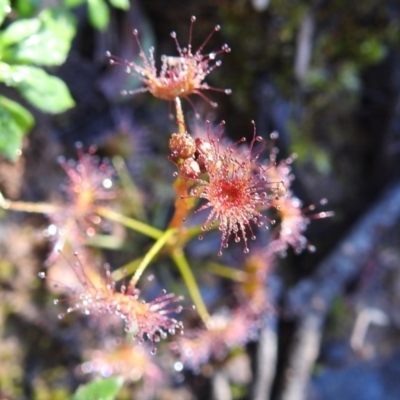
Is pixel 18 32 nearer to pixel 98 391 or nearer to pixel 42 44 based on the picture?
pixel 42 44

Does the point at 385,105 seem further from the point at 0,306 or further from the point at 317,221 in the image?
the point at 0,306

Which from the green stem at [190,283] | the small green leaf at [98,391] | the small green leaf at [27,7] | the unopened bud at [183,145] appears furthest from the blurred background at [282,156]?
the unopened bud at [183,145]

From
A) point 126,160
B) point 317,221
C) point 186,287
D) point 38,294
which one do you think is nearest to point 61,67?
Answer: point 126,160

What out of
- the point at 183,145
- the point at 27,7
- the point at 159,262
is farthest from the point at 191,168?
the point at 159,262

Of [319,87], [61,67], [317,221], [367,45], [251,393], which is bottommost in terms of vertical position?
[251,393]

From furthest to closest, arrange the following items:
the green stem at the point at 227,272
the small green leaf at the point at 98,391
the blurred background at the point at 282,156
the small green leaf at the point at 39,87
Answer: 1. the green stem at the point at 227,272
2. the blurred background at the point at 282,156
3. the small green leaf at the point at 98,391
4. the small green leaf at the point at 39,87

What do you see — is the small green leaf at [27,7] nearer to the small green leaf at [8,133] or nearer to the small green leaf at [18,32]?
the small green leaf at [18,32]
